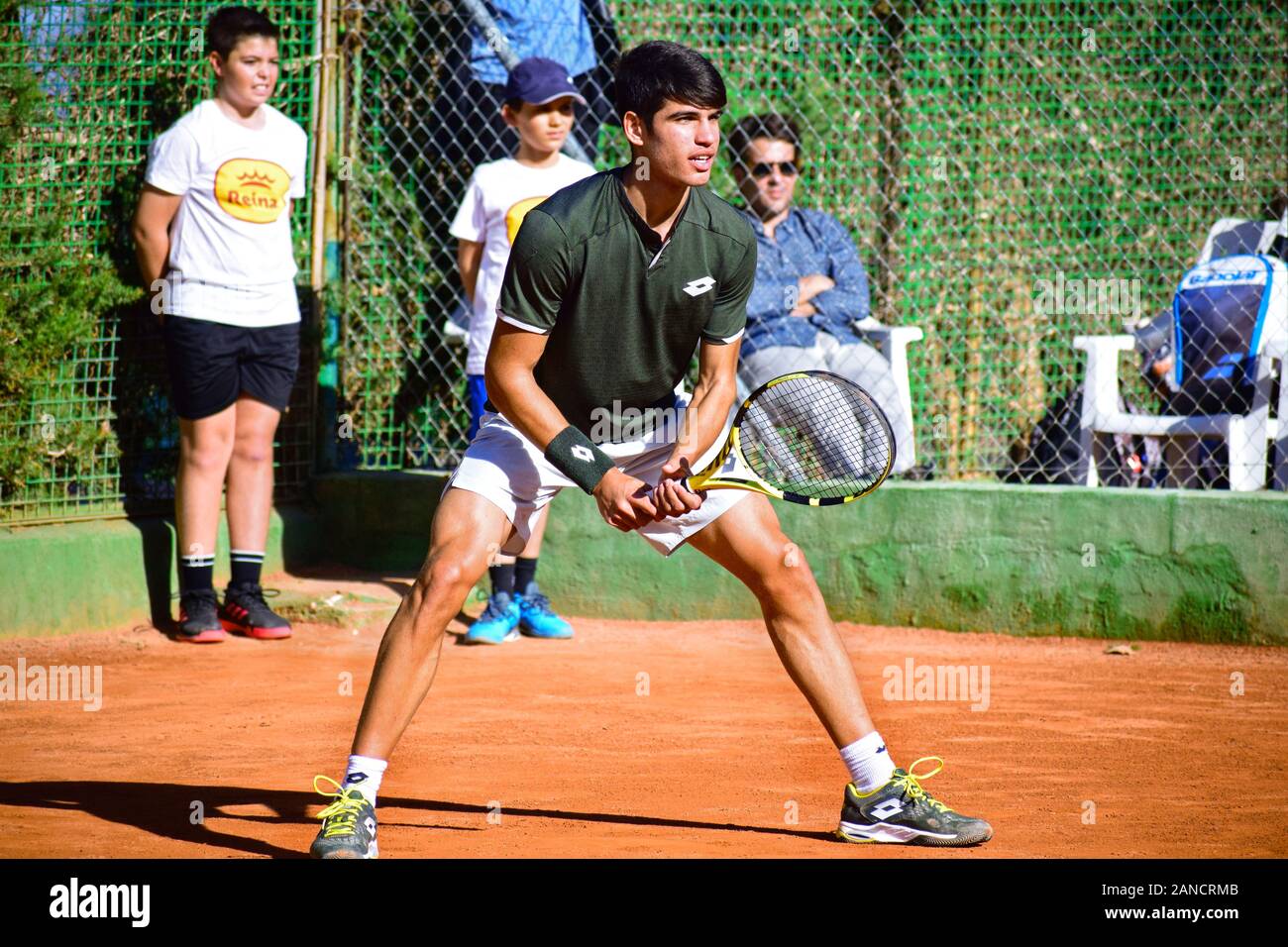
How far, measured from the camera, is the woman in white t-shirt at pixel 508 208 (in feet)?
22.1

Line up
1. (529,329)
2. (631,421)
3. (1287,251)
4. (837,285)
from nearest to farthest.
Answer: (529,329), (631,421), (837,285), (1287,251)

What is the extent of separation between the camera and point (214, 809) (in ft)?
14.4

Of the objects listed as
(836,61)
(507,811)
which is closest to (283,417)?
(836,61)

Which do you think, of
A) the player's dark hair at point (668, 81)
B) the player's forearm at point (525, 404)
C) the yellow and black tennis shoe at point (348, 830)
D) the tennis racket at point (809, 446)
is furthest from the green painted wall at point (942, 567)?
the player's dark hair at point (668, 81)

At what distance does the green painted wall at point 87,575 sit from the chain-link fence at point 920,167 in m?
1.36

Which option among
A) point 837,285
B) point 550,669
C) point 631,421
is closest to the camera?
point 631,421

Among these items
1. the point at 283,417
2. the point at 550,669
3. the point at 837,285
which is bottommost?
the point at 550,669

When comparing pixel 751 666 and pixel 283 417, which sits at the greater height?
pixel 283 417

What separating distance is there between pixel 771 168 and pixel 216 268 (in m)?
2.65

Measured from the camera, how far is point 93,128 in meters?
6.96

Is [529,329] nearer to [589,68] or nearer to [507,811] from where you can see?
[507,811]

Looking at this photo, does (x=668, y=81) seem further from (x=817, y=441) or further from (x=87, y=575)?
(x=87, y=575)

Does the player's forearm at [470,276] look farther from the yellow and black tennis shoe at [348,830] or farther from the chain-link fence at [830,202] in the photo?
the yellow and black tennis shoe at [348,830]

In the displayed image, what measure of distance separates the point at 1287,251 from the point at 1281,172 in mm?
721
